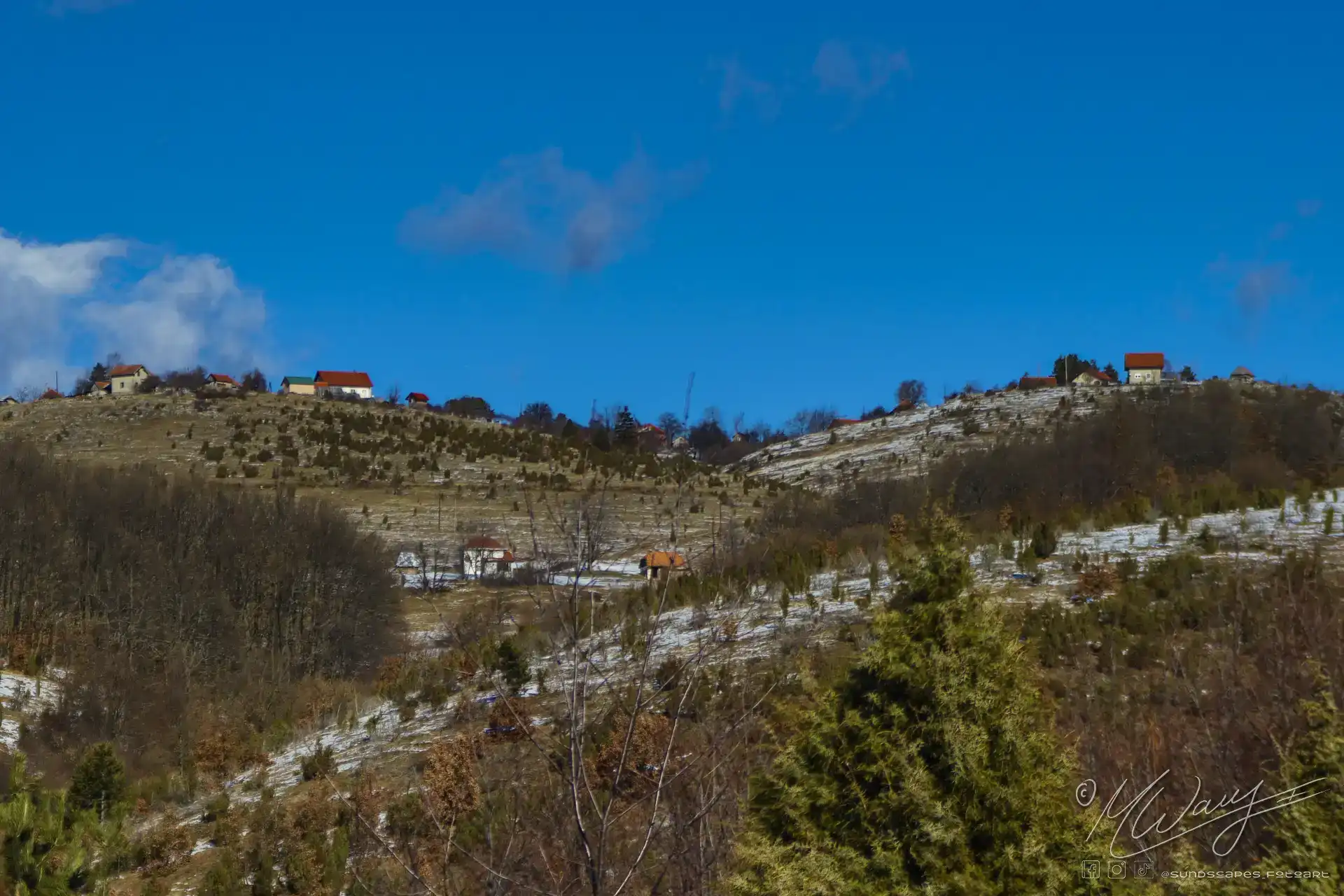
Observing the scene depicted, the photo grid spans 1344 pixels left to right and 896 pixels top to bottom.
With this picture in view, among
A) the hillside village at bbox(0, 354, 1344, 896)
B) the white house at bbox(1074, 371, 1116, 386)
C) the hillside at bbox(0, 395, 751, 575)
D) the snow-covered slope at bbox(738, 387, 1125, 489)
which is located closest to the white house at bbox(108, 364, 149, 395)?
the hillside village at bbox(0, 354, 1344, 896)

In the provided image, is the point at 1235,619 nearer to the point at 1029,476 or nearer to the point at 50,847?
the point at 50,847

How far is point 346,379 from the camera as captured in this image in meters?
107

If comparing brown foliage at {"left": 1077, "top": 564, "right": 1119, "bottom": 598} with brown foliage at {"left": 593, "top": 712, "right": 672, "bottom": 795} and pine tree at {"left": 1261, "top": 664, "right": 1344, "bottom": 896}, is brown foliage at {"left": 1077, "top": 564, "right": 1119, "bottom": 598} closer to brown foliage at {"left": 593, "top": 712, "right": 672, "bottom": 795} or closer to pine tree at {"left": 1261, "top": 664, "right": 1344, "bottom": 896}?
brown foliage at {"left": 593, "top": 712, "right": 672, "bottom": 795}

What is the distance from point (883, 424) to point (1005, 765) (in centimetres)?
6018

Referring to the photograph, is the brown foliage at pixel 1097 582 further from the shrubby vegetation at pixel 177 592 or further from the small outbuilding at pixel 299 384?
the small outbuilding at pixel 299 384

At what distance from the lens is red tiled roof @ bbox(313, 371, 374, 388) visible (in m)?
107

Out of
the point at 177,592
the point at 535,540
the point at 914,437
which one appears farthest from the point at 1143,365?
the point at 535,540

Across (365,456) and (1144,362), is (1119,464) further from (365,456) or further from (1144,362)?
(1144,362)

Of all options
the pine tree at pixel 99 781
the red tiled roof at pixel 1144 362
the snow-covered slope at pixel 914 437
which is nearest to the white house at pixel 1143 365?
the red tiled roof at pixel 1144 362

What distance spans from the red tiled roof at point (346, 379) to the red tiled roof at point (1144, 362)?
6967 cm

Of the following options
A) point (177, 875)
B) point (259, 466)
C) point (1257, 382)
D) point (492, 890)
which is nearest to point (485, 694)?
point (177, 875)

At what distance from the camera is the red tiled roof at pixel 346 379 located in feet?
350
